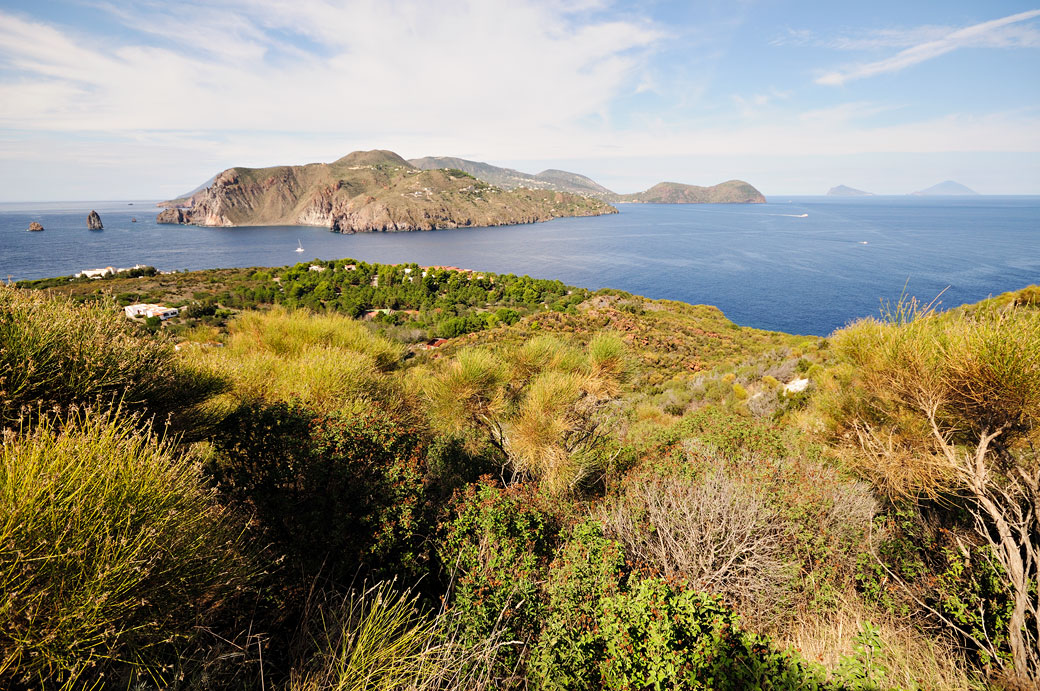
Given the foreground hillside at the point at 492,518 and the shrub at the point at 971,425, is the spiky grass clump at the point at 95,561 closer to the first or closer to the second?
the foreground hillside at the point at 492,518

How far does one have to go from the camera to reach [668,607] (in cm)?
403

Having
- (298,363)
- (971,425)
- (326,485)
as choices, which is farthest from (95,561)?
(971,425)

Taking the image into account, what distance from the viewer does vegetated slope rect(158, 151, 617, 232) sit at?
14250 cm

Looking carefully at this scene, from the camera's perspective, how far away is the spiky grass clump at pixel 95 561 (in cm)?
226

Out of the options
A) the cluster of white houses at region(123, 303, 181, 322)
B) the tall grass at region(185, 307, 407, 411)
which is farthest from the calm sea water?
the tall grass at region(185, 307, 407, 411)

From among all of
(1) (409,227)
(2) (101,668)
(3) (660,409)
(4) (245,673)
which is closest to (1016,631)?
(4) (245,673)

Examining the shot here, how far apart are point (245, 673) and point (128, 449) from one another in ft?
8.03

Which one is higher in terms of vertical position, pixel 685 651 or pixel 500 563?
pixel 685 651

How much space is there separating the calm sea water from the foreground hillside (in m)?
37.6

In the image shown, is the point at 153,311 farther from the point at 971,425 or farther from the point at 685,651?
the point at 971,425

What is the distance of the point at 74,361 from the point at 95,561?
297 centimetres

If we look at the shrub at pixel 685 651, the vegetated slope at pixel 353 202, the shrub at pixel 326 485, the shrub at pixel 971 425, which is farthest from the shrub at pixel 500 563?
the vegetated slope at pixel 353 202

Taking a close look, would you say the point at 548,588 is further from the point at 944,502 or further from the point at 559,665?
the point at 944,502

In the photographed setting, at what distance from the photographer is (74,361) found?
4.26 metres
